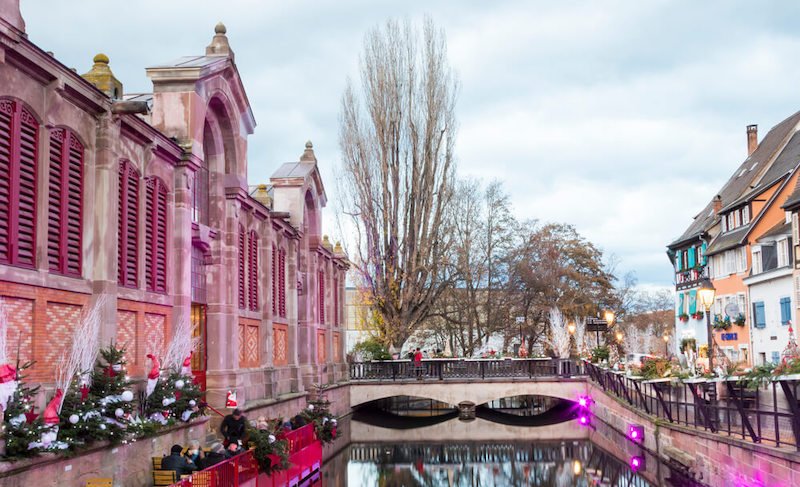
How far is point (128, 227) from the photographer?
16.8 metres

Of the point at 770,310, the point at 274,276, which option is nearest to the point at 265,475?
the point at 274,276

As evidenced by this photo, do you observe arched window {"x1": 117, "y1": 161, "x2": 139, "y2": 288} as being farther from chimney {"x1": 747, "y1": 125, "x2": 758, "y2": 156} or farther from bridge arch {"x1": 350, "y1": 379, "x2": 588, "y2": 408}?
chimney {"x1": 747, "y1": 125, "x2": 758, "y2": 156}

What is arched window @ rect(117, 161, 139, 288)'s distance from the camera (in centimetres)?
1638

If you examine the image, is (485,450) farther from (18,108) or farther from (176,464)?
(18,108)

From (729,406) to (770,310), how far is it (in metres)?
24.6

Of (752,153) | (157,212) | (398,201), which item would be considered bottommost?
(157,212)

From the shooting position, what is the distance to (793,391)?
49.6 ft

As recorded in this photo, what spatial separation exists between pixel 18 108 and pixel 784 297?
3504 centimetres

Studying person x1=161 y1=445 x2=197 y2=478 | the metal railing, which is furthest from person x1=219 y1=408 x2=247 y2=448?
the metal railing

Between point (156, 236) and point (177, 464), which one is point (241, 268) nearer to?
point (156, 236)

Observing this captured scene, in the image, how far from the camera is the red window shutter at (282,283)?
30203 mm

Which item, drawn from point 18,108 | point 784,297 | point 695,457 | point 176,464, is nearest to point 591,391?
point 784,297

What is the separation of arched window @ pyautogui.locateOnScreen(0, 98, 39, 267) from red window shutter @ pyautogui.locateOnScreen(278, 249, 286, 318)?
17100mm

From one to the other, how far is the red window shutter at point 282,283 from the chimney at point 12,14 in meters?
17.8
